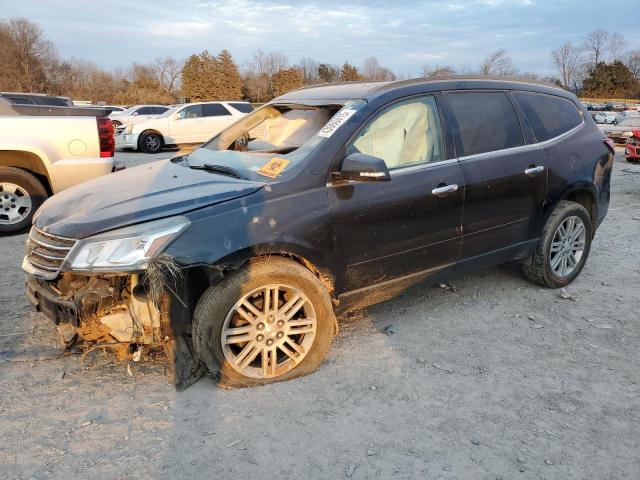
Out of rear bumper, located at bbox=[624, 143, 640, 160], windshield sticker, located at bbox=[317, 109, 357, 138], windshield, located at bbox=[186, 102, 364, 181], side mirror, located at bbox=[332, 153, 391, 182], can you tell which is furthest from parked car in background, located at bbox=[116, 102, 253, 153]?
side mirror, located at bbox=[332, 153, 391, 182]

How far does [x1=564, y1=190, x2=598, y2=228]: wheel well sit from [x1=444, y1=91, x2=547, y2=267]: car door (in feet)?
2.09

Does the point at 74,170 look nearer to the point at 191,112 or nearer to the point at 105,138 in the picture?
the point at 105,138

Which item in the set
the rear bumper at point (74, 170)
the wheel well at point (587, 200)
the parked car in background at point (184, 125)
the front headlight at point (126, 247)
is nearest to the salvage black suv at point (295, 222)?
the front headlight at point (126, 247)

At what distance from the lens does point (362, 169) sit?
123 inches

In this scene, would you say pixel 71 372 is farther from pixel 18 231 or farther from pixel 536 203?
pixel 18 231

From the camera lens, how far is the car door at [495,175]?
3.85 metres

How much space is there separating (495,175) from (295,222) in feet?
5.69

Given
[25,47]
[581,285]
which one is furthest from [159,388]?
[25,47]

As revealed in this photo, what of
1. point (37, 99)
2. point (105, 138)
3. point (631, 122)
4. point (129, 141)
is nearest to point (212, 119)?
point (129, 141)

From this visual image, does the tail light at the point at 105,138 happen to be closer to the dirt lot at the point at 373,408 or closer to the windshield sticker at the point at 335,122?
the dirt lot at the point at 373,408

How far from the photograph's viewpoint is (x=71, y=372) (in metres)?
3.29

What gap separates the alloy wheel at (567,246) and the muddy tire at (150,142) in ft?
51.3

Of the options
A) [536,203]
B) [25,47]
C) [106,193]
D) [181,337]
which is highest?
[25,47]

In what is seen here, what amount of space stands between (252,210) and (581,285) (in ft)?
11.3
